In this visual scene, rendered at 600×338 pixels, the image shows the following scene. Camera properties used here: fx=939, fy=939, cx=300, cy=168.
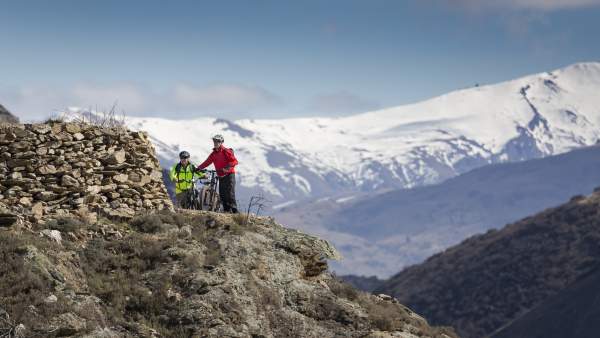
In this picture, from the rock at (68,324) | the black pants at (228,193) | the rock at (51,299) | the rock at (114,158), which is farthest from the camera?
the black pants at (228,193)

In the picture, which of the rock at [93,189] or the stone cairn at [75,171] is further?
the rock at [93,189]

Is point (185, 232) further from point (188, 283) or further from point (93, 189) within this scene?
point (188, 283)

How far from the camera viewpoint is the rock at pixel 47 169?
24859 millimetres

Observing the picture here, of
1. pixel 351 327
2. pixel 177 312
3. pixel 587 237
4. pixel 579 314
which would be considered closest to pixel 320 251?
pixel 351 327

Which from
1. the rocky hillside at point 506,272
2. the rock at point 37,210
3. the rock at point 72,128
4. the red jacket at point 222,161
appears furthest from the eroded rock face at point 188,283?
the rocky hillside at point 506,272

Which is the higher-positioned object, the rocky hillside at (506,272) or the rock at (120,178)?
the rock at (120,178)

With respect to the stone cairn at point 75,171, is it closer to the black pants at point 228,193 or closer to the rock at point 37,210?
the rock at point 37,210

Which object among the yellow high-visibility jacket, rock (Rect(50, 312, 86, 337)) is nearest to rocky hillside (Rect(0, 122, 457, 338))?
rock (Rect(50, 312, 86, 337))

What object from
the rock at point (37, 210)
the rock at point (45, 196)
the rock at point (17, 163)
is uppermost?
the rock at point (17, 163)

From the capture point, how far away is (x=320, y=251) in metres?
27.6

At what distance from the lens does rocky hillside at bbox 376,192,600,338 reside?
13962 cm

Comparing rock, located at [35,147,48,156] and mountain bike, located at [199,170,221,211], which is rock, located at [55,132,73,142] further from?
mountain bike, located at [199,170,221,211]

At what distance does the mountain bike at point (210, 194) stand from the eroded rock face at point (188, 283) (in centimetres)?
263

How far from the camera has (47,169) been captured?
24953mm
